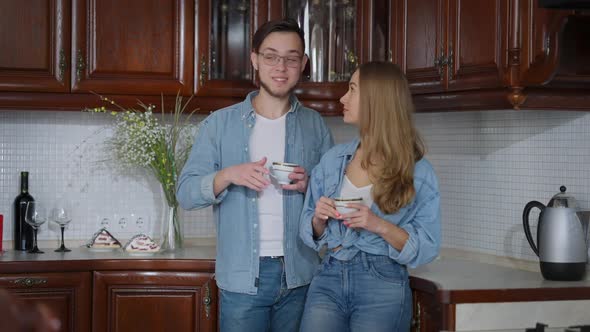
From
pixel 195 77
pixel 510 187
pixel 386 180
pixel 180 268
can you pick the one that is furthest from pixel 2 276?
pixel 510 187

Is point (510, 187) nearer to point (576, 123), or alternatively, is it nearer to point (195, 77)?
point (576, 123)

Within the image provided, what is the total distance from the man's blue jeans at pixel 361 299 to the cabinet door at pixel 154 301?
0.87 m

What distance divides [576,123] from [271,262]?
1128mm

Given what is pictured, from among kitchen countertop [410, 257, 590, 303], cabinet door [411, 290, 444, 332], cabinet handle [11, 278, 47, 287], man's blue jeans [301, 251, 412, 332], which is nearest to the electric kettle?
kitchen countertop [410, 257, 590, 303]

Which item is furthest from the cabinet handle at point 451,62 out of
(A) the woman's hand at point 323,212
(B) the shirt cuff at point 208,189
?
(B) the shirt cuff at point 208,189

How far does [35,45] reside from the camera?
3.45m

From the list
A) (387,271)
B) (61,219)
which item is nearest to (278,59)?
(387,271)

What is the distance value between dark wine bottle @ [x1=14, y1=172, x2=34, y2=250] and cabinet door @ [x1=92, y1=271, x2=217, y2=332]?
463 millimetres

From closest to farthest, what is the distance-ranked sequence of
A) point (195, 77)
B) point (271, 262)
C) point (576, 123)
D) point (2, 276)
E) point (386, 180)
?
point (386, 180) < point (271, 262) < point (576, 123) < point (2, 276) < point (195, 77)

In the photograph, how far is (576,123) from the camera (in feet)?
9.96

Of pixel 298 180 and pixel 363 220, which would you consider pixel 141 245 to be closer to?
pixel 298 180

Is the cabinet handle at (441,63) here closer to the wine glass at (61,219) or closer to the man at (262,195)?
the man at (262,195)

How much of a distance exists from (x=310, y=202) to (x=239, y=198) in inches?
9.7

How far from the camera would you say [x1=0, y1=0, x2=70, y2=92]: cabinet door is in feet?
11.2
